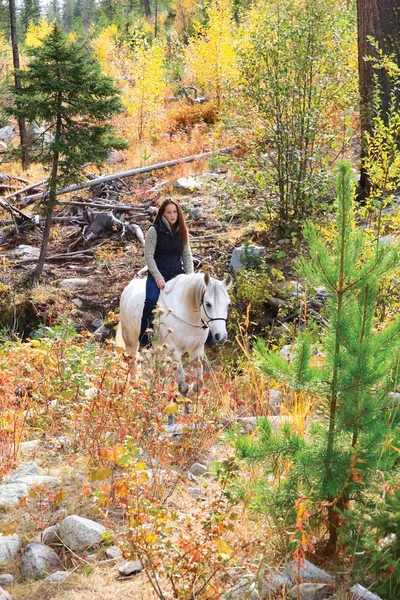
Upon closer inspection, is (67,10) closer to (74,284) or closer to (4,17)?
(4,17)

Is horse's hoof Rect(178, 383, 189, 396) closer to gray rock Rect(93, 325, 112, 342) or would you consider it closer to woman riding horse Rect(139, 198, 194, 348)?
woman riding horse Rect(139, 198, 194, 348)

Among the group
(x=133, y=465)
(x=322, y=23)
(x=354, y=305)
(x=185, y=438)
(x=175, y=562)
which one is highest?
A: (x=322, y=23)

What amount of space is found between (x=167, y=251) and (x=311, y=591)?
14.9 feet

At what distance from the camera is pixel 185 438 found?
5.04m

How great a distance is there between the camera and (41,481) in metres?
4.56

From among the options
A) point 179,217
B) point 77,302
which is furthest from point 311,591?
point 77,302

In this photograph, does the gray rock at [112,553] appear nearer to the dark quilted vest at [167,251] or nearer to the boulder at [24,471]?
the boulder at [24,471]

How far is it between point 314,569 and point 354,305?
1310mm

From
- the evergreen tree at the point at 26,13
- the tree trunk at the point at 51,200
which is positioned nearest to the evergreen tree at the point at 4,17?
the evergreen tree at the point at 26,13

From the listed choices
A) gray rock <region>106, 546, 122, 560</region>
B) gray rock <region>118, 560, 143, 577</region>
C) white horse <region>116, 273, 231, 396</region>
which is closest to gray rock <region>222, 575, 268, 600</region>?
gray rock <region>118, 560, 143, 577</region>

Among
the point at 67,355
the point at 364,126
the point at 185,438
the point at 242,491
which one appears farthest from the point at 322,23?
the point at 242,491

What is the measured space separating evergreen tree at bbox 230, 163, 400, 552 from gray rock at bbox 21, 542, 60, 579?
128 cm

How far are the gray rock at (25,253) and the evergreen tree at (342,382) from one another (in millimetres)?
A: 10604

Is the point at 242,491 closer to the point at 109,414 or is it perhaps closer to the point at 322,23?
the point at 109,414
